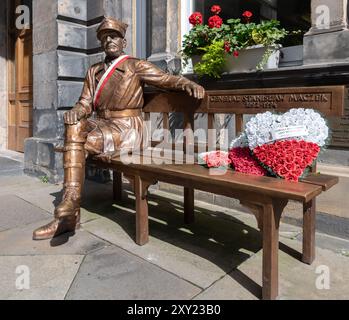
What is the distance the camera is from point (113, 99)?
12.1 ft

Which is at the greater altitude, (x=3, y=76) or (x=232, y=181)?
(x=3, y=76)

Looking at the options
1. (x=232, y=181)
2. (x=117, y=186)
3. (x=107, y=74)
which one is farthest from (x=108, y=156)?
(x=232, y=181)

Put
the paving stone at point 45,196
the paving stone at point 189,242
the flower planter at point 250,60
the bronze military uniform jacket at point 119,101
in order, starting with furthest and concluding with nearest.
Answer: the paving stone at point 45,196
the flower planter at point 250,60
the bronze military uniform jacket at point 119,101
the paving stone at point 189,242

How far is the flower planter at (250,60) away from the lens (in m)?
3.93

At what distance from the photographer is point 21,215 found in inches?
151

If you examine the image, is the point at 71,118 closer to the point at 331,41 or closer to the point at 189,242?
the point at 189,242

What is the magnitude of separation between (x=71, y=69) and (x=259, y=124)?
3.75 m

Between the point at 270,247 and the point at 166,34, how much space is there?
3589 millimetres

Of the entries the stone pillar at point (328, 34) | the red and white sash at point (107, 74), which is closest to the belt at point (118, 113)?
the red and white sash at point (107, 74)

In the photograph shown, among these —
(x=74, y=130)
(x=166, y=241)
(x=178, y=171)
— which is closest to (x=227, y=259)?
(x=166, y=241)

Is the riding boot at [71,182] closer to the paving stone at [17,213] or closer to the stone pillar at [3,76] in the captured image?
the paving stone at [17,213]

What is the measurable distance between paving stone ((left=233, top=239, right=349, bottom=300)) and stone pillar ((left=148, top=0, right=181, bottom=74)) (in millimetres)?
2886

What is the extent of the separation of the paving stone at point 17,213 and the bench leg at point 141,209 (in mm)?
1249

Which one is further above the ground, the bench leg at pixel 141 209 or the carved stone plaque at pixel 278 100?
the carved stone plaque at pixel 278 100
